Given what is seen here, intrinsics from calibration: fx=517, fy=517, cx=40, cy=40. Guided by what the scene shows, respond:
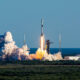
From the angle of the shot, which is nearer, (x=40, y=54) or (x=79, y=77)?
(x=79, y=77)

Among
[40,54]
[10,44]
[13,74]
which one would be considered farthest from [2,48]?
[13,74]

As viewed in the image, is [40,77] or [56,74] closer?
[40,77]

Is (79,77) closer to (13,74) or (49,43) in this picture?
(13,74)

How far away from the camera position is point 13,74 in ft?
365

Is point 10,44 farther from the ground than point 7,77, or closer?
farther from the ground

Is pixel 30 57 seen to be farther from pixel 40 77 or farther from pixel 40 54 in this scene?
pixel 40 77

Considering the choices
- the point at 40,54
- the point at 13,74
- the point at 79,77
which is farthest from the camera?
the point at 40,54

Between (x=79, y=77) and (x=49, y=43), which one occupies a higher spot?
(x=49, y=43)

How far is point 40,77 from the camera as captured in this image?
340 ft

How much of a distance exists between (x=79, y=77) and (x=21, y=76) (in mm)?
11943

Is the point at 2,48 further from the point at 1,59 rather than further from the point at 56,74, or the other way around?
the point at 56,74

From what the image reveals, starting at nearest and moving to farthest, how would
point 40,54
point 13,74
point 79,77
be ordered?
point 79,77, point 13,74, point 40,54

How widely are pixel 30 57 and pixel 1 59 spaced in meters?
9.75

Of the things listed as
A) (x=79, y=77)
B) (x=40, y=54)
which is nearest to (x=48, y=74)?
(x=79, y=77)
